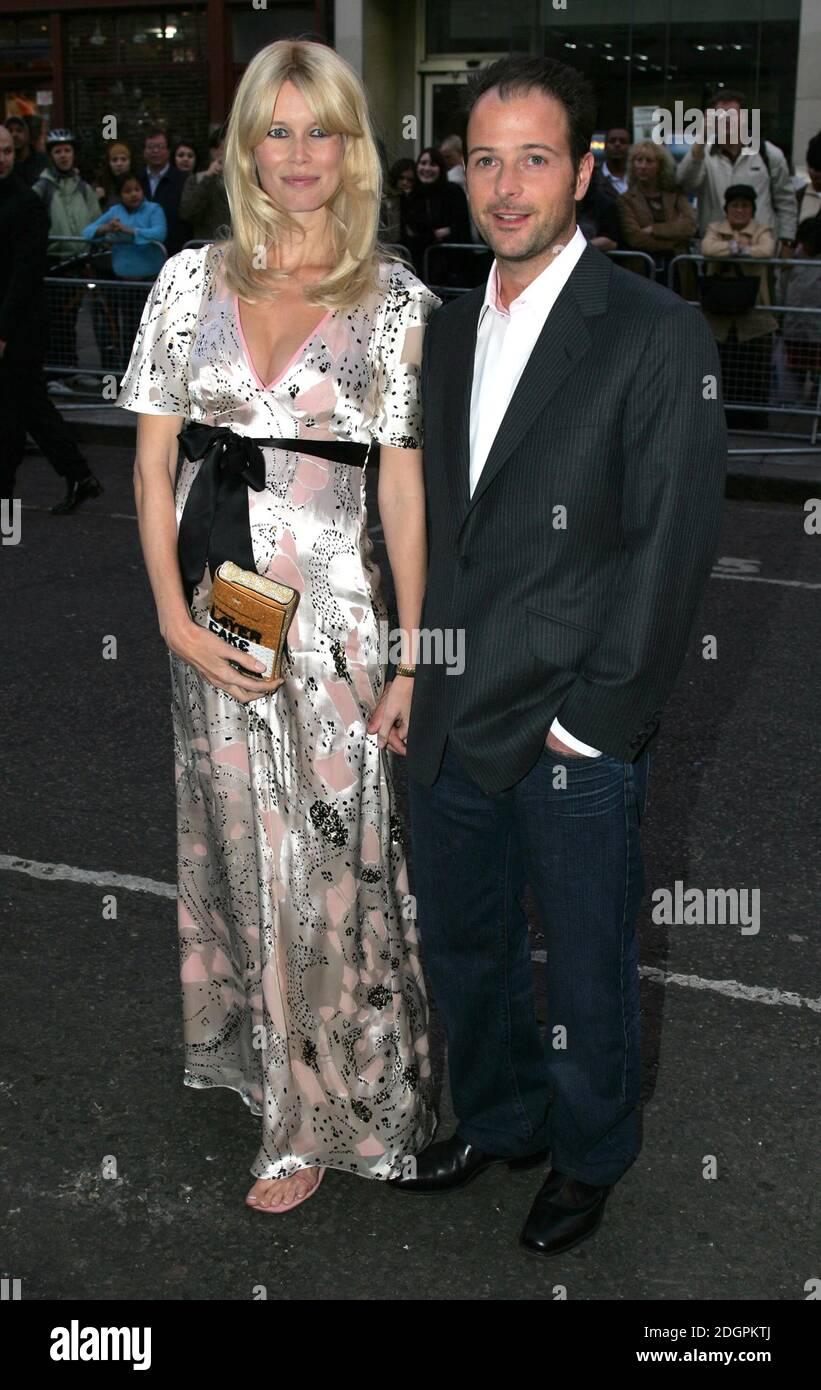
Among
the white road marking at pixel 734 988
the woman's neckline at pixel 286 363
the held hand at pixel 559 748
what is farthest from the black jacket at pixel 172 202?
the held hand at pixel 559 748

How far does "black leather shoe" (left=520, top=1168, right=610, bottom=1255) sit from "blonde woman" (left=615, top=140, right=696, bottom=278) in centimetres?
968

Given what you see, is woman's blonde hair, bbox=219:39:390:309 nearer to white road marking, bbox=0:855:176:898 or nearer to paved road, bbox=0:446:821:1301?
paved road, bbox=0:446:821:1301

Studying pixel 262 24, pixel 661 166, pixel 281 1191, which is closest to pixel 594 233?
pixel 661 166

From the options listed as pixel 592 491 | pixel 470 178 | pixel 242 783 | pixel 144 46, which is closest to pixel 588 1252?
pixel 242 783

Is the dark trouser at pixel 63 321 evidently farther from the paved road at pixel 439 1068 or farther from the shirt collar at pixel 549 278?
the shirt collar at pixel 549 278

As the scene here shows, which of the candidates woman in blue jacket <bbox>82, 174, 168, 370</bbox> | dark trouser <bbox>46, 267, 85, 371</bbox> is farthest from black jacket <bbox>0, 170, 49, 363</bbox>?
dark trouser <bbox>46, 267, 85, 371</bbox>

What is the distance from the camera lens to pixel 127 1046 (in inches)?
147

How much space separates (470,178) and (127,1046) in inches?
86.1

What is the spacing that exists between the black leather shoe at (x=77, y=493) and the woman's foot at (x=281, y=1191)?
6952mm

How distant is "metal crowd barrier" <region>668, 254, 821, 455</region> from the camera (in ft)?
35.3

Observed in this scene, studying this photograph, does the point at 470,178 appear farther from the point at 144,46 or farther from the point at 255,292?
the point at 144,46

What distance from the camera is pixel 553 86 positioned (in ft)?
8.44

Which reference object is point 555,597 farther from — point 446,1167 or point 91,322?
point 91,322

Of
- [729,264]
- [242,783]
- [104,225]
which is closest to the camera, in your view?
[242,783]
